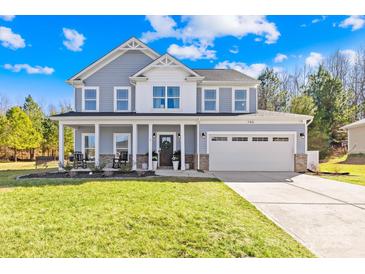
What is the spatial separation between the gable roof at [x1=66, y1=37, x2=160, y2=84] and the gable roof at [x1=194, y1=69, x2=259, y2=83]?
380cm

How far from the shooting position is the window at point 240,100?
56.6 feet

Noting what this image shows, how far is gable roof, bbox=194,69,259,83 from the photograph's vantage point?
17344 millimetres

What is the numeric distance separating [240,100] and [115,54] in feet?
29.8

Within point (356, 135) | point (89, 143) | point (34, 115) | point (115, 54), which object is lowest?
point (89, 143)

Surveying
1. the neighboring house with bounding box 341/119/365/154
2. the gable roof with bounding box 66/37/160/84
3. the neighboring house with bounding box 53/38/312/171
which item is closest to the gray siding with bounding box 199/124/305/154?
the neighboring house with bounding box 53/38/312/171

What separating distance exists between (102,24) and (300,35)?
913cm

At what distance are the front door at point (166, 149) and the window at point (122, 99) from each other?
3.22m

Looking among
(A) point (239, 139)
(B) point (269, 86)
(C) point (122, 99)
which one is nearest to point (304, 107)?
(B) point (269, 86)

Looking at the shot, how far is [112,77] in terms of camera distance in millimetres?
17359

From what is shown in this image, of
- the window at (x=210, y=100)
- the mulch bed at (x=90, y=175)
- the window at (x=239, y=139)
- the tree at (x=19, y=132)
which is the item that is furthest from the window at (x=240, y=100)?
the tree at (x=19, y=132)

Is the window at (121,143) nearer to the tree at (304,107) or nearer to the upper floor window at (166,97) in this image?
the upper floor window at (166,97)

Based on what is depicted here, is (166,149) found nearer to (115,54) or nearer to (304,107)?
(115,54)

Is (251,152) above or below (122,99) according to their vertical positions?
below
